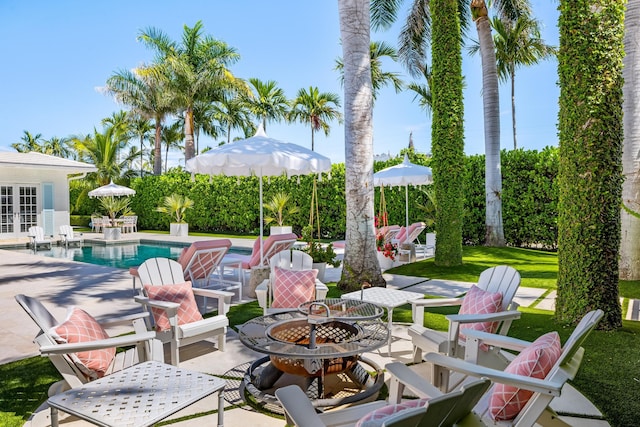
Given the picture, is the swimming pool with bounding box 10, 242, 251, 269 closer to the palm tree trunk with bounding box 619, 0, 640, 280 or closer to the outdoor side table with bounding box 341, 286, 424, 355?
the outdoor side table with bounding box 341, 286, 424, 355

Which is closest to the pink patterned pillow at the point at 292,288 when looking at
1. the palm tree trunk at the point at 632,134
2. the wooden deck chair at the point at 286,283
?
the wooden deck chair at the point at 286,283

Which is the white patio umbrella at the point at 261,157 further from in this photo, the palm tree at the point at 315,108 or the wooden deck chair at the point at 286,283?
the palm tree at the point at 315,108

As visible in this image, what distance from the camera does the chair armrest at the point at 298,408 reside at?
1.97m

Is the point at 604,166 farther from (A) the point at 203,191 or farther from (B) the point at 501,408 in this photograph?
(A) the point at 203,191

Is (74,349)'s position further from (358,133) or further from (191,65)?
(191,65)

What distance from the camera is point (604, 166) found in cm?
502

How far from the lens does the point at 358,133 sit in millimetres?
7195

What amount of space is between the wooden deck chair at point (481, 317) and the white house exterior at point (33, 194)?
1849 cm

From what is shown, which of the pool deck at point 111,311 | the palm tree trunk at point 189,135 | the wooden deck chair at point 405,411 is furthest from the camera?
the palm tree trunk at point 189,135

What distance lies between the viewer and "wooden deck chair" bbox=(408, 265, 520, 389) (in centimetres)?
357

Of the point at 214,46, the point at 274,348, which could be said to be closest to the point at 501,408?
the point at 274,348

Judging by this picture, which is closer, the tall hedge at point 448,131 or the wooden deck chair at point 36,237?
the tall hedge at point 448,131

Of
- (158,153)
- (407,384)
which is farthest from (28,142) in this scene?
(407,384)

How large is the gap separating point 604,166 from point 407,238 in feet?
22.2
